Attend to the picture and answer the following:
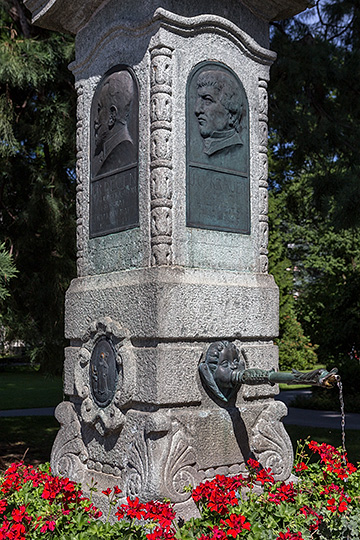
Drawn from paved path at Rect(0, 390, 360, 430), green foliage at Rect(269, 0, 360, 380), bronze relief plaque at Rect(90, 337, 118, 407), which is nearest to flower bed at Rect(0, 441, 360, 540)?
bronze relief plaque at Rect(90, 337, 118, 407)

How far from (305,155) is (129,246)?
4478 mm

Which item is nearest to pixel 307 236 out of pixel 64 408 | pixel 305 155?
pixel 305 155

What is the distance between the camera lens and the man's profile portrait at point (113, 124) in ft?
15.4

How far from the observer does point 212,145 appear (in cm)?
465

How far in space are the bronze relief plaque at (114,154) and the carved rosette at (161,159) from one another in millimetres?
211

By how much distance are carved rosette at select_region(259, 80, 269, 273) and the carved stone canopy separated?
567mm

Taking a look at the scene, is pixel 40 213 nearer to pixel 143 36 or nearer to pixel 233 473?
pixel 143 36

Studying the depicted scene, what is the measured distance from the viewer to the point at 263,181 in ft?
16.3

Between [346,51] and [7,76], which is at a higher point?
[346,51]

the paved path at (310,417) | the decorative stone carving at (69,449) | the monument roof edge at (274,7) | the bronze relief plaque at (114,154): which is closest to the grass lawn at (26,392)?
the paved path at (310,417)

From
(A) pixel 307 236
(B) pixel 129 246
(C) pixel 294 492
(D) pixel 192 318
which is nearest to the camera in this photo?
(C) pixel 294 492

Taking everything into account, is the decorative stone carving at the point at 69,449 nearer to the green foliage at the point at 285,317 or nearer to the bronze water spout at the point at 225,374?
the bronze water spout at the point at 225,374

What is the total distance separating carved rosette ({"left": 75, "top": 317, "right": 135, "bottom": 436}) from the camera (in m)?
4.40

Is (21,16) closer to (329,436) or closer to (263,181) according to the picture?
(263,181)
